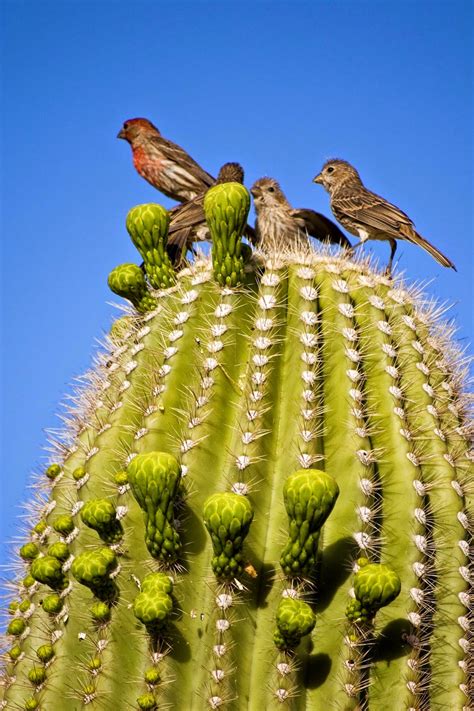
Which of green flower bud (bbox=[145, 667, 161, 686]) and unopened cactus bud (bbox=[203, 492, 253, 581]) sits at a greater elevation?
unopened cactus bud (bbox=[203, 492, 253, 581])

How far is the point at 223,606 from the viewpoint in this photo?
328cm

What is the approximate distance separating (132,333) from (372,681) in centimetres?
179

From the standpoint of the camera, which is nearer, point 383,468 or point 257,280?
point 383,468

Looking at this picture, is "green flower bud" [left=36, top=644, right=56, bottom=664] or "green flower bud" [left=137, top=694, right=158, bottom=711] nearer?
"green flower bud" [left=137, top=694, right=158, bottom=711]

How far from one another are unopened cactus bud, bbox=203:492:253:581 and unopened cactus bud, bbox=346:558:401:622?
0.42 meters

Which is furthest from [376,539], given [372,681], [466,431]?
[466,431]

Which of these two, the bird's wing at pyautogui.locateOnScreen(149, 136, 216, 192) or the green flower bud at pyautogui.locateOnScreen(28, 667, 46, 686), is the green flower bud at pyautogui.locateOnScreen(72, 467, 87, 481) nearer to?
the green flower bud at pyautogui.locateOnScreen(28, 667, 46, 686)

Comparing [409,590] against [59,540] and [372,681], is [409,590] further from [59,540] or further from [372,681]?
[59,540]

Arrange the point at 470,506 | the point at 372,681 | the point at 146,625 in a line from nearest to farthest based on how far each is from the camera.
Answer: the point at 146,625 → the point at 372,681 → the point at 470,506

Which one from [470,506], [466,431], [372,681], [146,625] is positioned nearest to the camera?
[146,625]

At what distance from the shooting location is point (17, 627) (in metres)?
3.77

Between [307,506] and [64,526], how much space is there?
1095 mm

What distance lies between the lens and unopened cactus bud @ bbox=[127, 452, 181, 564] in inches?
124

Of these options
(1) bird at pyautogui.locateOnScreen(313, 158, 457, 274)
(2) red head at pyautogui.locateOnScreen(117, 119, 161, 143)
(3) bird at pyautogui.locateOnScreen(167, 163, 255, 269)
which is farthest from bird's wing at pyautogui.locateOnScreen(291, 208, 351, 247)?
(2) red head at pyautogui.locateOnScreen(117, 119, 161, 143)
